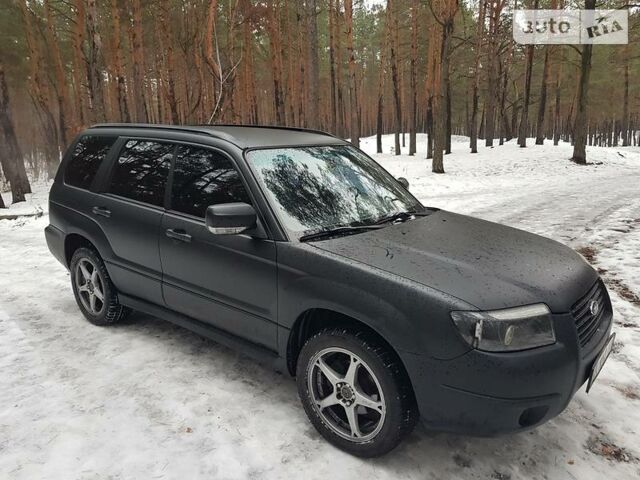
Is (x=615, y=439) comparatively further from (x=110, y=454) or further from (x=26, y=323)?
(x=26, y=323)

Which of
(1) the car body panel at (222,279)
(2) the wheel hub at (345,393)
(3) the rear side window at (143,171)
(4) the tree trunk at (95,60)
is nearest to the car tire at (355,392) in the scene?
(2) the wheel hub at (345,393)

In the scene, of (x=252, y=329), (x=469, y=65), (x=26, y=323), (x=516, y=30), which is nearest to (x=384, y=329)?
(x=252, y=329)

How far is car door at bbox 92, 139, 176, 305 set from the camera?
3680 millimetres

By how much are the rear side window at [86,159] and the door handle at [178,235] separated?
140cm

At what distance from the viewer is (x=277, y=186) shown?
122 inches

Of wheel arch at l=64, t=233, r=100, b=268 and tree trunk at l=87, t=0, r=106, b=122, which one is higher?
tree trunk at l=87, t=0, r=106, b=122

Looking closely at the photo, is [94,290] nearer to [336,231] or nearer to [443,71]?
[336,231]

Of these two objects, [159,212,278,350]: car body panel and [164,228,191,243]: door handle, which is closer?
[159,212,278,350]: car body panel

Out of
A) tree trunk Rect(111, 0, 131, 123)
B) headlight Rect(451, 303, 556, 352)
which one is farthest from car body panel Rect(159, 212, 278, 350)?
tree trunk Rect(111, 0, 131, 123)

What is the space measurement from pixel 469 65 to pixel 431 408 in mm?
36844

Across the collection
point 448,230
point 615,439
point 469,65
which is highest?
point 469,65

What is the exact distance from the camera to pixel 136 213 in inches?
149

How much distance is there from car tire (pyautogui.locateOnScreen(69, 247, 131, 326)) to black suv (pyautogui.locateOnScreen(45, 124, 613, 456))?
0.03 metres

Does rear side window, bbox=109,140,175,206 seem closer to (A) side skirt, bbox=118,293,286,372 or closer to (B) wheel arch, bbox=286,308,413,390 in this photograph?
(A) side skirt, bbox=118,293,286,372
